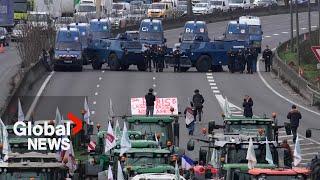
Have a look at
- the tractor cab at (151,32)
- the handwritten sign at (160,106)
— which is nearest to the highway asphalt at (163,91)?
the handwritten sign at (160,106)

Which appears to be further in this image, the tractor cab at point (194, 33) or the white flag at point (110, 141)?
the tractor cab at point (194, 33)

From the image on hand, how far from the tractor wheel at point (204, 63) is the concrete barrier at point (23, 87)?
800 cm

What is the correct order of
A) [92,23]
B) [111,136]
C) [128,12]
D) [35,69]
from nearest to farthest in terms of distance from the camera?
[111,136] → [35,69] → [92,23] → [128,12]

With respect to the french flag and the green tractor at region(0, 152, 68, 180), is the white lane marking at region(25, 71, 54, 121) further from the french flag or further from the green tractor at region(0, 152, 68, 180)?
the green tractor at region(0, 152, 68, 180)

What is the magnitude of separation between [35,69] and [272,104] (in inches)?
551

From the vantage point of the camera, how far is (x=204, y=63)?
7162cm

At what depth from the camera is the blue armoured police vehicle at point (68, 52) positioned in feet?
235

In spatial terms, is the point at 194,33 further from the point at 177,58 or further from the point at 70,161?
the point at 70,161

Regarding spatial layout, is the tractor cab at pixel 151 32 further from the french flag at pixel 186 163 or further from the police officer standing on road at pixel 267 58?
the french flag at pixel 186 163

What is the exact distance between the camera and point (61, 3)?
108m

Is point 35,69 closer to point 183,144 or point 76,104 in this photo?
point 76,104

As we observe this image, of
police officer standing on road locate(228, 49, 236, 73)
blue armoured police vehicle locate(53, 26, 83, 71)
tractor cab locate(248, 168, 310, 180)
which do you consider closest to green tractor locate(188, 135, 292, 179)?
tractor cab locate(248, 168, 310, 180)

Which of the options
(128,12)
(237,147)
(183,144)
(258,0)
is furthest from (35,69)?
(258,0)

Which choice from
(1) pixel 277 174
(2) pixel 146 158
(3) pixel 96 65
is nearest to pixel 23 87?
(3) pixel 96 65
